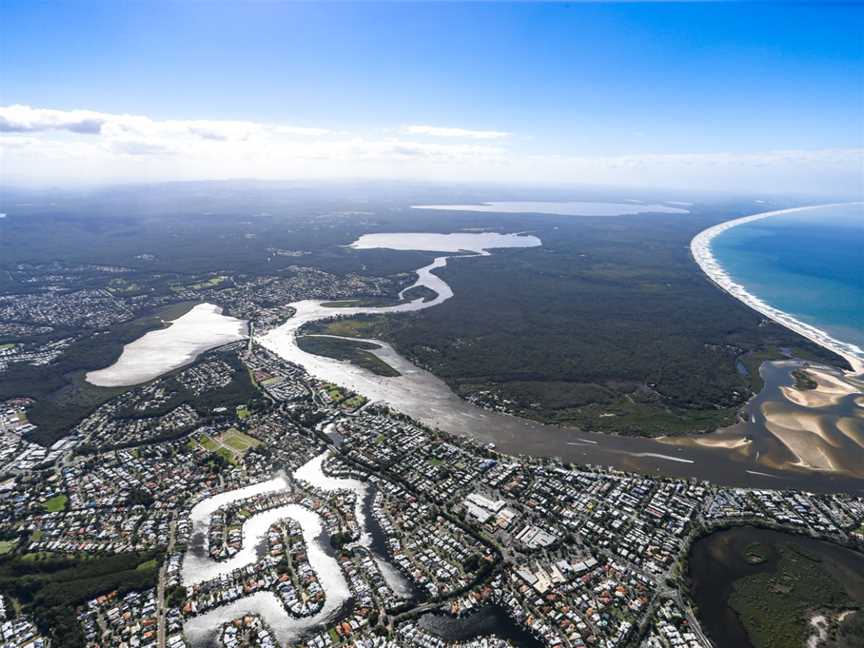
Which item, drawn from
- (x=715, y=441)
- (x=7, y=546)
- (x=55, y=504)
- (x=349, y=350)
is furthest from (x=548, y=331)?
(x=7, y=546)

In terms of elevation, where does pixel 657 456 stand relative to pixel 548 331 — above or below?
above

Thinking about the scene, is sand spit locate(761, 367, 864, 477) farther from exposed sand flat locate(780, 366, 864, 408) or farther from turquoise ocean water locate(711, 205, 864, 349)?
turquoise ocean water locate(711, 205, 864, 349)

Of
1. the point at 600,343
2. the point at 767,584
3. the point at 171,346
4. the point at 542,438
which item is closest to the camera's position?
the point at 767,584

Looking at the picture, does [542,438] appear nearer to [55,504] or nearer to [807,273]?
[55,504]

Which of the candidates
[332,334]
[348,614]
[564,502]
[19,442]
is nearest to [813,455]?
[564,502]

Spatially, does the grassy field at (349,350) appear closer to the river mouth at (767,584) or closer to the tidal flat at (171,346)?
the tidal flat at (171,346)

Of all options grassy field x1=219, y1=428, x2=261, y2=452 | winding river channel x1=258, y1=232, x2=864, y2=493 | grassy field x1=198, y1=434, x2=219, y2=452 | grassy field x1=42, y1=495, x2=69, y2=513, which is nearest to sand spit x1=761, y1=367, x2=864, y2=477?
winding river channel x1=258, y1=232, x2=864, y2=493

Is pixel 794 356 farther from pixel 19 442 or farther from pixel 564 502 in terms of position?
pixel 19 442

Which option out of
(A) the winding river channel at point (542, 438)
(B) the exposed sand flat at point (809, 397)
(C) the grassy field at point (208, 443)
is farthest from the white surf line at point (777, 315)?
(C) the grassy field at point (208, 443)
